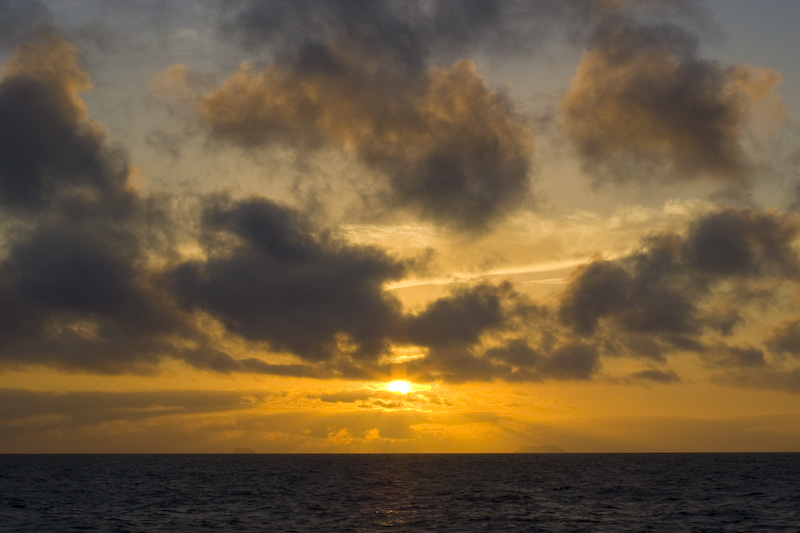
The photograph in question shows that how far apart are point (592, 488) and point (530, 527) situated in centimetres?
5391

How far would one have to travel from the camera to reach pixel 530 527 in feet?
209

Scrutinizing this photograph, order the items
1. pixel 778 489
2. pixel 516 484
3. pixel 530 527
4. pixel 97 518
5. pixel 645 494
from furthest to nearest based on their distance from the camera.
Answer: pixel 516 484 < pixel 778 489 < pixel 645 494 < pixel 97 518 < pixel 530 527

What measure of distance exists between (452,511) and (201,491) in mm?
50002

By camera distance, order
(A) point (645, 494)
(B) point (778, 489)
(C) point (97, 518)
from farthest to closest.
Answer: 1. (B) point (778, 489)
2. (A) point (645, 494)
3. (C) point (97, 518)

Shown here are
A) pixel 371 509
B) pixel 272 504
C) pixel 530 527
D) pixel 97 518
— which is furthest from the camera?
pixel 272 504

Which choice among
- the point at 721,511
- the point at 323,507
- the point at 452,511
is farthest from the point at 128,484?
the point at 721,511

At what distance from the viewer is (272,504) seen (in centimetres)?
8694

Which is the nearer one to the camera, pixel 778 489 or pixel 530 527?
pixel 530 527

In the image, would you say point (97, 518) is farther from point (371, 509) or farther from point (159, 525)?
point (371, 509)

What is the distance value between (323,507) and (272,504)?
8527mm

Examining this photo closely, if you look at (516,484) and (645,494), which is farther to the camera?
(516,484)

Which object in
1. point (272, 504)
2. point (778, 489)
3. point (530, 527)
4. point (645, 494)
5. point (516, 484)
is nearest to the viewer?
point (530, 527)

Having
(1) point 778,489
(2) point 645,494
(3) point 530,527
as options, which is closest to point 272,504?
(3) point 530,527

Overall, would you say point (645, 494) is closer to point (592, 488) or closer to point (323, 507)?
point (592, 488)
